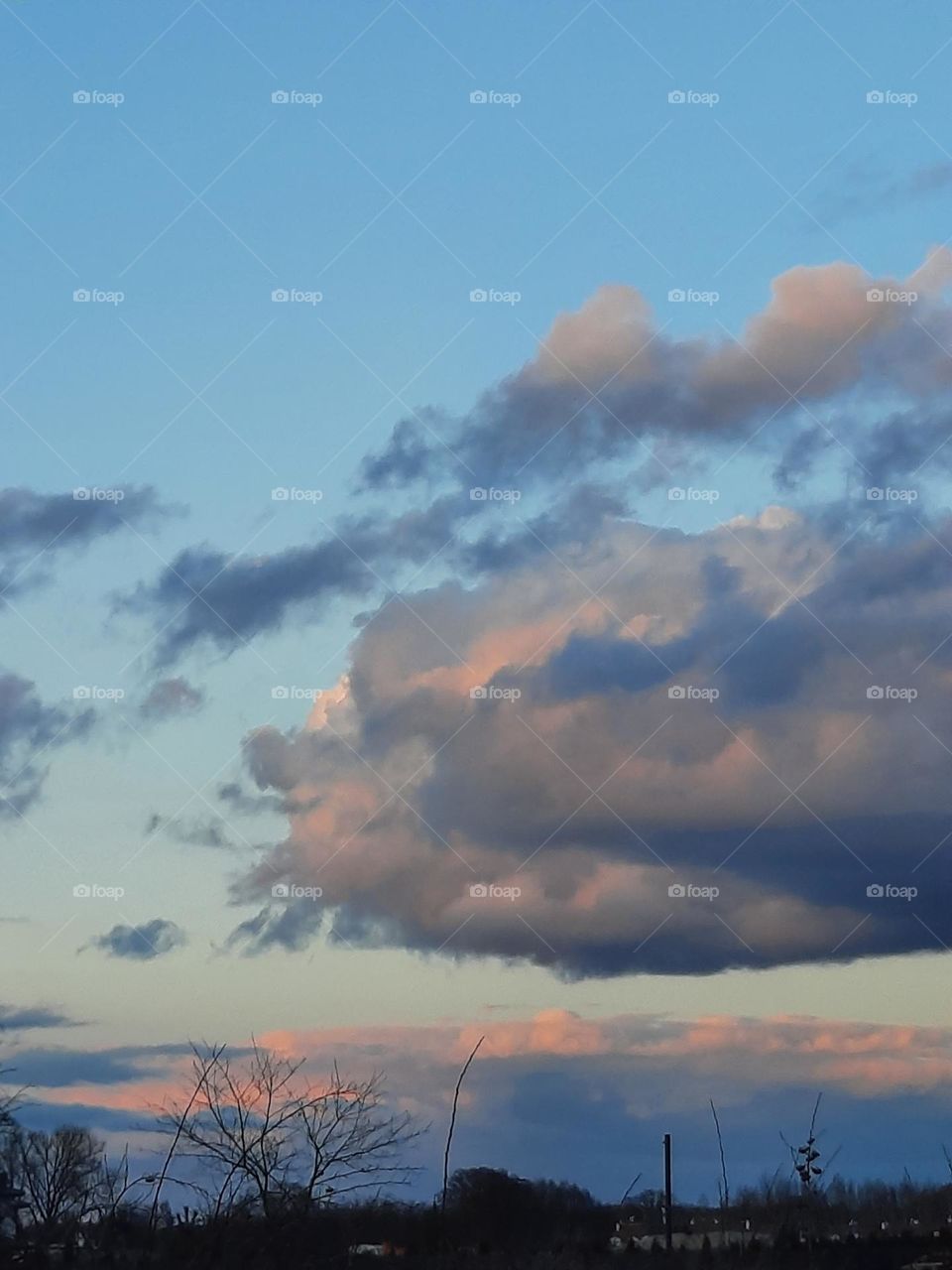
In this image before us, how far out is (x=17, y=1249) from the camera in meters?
25.7

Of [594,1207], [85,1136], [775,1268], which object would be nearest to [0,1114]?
[85,1136]

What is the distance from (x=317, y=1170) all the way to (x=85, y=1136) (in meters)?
24.8

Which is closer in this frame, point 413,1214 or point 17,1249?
point 17,1249

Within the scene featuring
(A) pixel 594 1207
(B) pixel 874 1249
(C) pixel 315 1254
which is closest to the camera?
(C) pixel 315 1254

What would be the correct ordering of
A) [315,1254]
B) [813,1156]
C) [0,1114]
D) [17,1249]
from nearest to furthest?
1. [17,1249]
2. [315,1254]
3. [0,1114]
4. [813,1156]

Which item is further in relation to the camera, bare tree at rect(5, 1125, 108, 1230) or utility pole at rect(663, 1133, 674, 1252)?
utility pole at rect(663, 1133, 674, 1252)

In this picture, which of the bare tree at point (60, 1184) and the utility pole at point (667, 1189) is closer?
the bare tree at point (60, 1184)

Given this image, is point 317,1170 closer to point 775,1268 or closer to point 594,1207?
point 775,1268

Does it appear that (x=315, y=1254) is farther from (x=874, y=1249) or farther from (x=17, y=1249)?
(x=874, y=1249)

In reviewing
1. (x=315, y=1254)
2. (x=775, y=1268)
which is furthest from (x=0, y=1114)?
(x=775, y=1268)

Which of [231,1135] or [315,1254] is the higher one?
[231,1135]

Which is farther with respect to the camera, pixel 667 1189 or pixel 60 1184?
pixel 667 1189

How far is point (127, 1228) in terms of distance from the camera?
27203mm

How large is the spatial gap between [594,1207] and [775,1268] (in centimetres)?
4292
